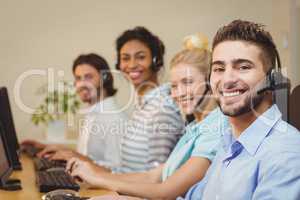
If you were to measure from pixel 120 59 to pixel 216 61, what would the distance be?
122cm

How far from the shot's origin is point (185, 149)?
1704 mm

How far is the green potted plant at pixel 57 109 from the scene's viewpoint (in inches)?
124

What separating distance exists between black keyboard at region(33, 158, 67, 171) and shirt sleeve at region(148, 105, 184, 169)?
0.43 metres

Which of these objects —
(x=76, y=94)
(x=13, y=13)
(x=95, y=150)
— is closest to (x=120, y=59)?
(x=95, y=150)

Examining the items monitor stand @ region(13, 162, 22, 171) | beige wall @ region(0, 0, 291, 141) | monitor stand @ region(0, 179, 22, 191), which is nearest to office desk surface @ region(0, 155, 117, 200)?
monitor stand @ region(0, 179, 22, 191)

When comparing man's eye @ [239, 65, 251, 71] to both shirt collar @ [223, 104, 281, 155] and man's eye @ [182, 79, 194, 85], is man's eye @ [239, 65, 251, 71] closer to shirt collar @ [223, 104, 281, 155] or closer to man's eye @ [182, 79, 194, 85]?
shirt collar @ [223, 104, 281, 155]

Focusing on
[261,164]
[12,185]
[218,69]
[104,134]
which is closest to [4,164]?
[12,185]

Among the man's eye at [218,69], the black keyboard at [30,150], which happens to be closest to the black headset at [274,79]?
the man's eye at [218,69]

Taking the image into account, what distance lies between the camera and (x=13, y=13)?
3154mm

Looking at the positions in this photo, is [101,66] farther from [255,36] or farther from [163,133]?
[255,36]

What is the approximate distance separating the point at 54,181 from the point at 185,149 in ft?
1.62

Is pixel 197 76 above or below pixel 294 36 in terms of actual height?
below

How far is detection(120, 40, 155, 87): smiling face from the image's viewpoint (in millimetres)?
2312

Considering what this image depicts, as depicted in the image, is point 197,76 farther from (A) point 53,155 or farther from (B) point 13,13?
(B) point 13,13
